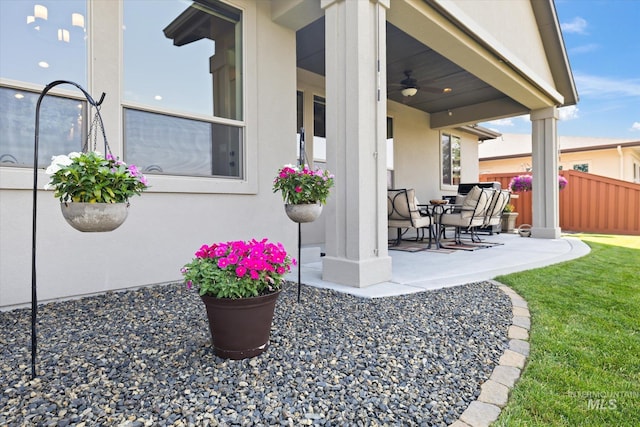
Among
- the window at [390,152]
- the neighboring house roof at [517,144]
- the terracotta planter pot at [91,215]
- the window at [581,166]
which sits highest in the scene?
the neighboring house roof at [517,144]

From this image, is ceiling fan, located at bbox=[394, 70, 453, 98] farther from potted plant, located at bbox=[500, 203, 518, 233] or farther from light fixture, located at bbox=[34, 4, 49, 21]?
light fixture, located at bbox=[34, 4, 49, 21]

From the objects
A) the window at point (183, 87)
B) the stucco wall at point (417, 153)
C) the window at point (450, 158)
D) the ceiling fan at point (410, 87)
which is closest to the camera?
the window at point (183, 87)

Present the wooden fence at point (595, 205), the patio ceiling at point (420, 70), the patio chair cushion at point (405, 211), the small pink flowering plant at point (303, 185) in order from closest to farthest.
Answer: the small pink flowering plant at point (303, 185), the patio ceiling at point (420, 70), the patio chair cushion at point (405, 211), the wooden fence at point (595, 205)

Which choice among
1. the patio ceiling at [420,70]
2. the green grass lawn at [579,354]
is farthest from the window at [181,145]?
the green grass lawn at [579,354]

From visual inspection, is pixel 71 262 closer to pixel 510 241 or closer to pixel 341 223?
pixel 341 223

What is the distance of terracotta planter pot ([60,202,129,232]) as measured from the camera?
163 cm

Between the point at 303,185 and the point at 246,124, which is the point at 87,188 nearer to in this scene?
the point at 303,185

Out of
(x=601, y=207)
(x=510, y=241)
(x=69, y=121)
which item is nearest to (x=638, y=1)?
(x=601, y=207)

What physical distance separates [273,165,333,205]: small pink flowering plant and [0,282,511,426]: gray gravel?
83 cm

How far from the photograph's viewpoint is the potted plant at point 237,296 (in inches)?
68.2

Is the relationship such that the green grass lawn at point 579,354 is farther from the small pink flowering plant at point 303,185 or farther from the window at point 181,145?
the window at point 181,145

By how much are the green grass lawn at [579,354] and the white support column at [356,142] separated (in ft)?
4.61

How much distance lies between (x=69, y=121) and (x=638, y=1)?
2682 cm

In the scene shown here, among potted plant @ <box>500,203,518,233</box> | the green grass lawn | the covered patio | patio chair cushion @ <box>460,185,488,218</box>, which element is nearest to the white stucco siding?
the covered patio
